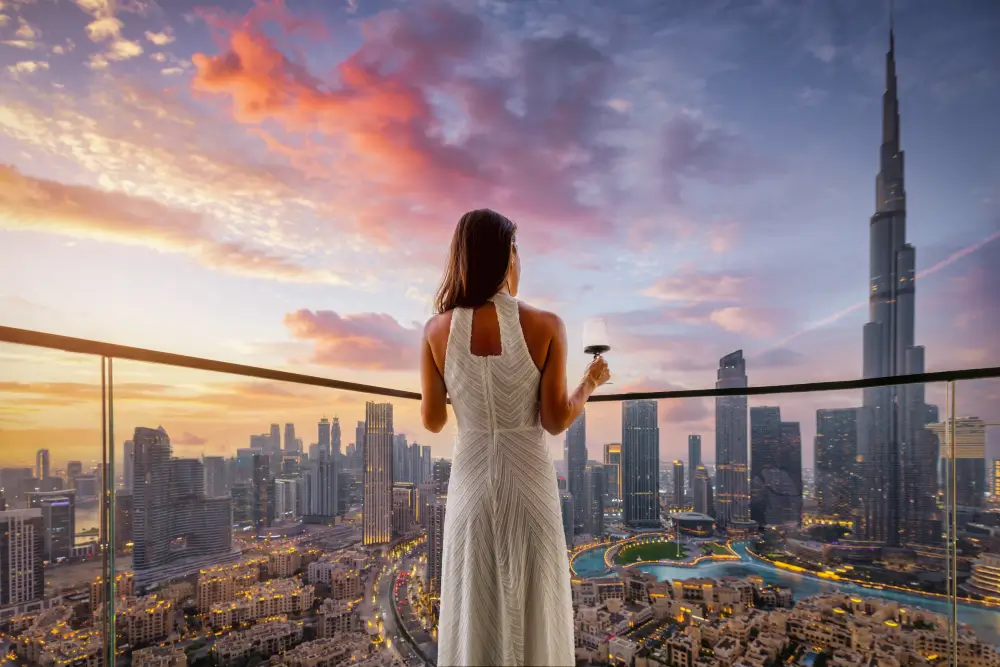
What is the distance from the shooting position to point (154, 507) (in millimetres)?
1780

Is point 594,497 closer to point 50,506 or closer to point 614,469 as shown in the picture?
point 614,469

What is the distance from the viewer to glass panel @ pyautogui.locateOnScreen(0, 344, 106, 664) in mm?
1449

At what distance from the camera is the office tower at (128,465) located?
4.96 ft

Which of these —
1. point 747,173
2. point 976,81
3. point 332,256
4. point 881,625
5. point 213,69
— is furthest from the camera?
point 747,173

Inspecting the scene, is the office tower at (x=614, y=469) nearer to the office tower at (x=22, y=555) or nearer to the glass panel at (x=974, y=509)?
the glass panel at (x=974, y=509)

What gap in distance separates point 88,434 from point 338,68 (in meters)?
6.22

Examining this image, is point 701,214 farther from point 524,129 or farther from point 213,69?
point 213,69

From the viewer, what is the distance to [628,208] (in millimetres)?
8648

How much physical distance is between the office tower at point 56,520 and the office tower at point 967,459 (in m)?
2.86

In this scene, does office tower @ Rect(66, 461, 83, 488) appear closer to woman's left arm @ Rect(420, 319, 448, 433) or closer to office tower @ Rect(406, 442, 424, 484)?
woman's left arm @ Rect(420, 319, 448, 433)

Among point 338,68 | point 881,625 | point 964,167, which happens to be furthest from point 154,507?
point 964,167

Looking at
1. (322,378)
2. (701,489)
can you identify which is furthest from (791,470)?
(322,378)

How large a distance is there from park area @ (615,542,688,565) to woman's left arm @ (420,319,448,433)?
55.7 inches

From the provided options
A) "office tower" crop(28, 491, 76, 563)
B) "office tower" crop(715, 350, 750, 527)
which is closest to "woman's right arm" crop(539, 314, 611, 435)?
"office tower" crop(715, 350, 750, 527)
